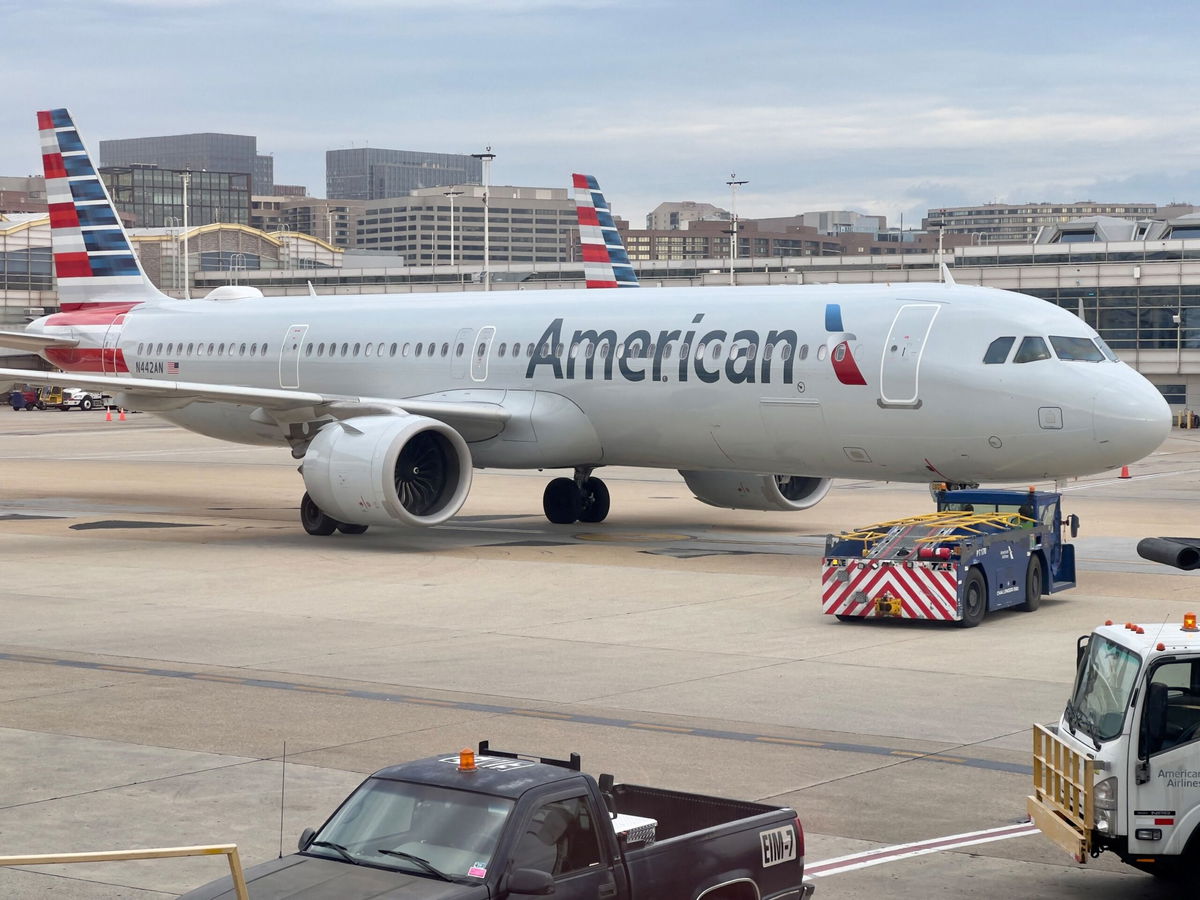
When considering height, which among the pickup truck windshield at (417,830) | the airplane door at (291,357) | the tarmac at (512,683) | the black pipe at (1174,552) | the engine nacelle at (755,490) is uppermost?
the airplane door at (291,357)

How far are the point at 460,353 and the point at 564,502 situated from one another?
3.83 m

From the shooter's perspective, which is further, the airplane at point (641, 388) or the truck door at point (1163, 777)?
the airplane at point (641, 388)

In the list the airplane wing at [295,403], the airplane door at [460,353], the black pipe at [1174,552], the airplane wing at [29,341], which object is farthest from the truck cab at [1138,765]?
the airplane wing at [29,341]

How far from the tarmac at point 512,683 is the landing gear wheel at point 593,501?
742 mm

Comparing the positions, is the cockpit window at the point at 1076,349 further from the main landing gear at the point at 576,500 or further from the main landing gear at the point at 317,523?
the main landing gear at the point at 317,523

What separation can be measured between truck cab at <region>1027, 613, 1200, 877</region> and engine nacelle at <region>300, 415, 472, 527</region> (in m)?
18.7

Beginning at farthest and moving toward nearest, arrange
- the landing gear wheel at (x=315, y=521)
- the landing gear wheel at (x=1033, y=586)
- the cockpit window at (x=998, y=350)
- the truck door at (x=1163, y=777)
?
the landing gear wheel at (x=315, y=521), the cockpit window at (x=998, y=350), the landing gear wheel at (x=1033, y=586), the truck door at (x=1163, y=777)

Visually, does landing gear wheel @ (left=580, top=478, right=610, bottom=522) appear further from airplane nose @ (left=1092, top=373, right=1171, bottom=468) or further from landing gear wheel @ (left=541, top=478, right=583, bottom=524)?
airplane nose @ (left=1092, top=373, right=1171, bottom=468)

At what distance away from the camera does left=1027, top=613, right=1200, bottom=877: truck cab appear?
9.90m

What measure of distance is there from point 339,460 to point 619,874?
20.8 metres

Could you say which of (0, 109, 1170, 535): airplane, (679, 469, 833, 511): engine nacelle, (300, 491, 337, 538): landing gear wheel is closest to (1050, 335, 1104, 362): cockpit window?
(0, 109, 1170, 535): airplane

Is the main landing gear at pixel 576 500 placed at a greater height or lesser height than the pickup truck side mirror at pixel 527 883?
lesser

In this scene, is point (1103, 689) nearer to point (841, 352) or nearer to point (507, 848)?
point (507, 848)

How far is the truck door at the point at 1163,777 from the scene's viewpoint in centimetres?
988
